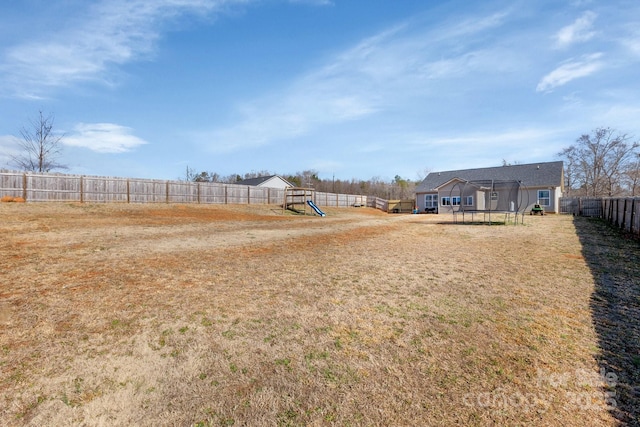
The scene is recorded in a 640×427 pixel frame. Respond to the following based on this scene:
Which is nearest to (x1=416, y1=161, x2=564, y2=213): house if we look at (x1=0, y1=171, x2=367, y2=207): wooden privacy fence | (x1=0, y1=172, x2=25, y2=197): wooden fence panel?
(x1=0, y1=171, x2=367, y2=207): wooden privacy fence

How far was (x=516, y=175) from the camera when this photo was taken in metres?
28.6

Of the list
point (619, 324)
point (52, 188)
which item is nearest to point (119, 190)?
point (52, 188)

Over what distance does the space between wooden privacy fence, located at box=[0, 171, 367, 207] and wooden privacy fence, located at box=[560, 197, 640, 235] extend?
2352cm

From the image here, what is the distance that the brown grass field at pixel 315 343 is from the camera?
217 centimetres

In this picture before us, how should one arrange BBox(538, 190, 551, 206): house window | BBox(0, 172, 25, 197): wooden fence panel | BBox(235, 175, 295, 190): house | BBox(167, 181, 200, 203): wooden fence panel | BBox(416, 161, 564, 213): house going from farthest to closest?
BBox(235, 175, 295, 190): house < BBox(538, 190, 551, 206): house window < BBox(416, 161, 564, 213): house < BBox(167, 181, 200, 203): wooden fence panel < BBox(0, 172, 25, 197): wooden fence panel

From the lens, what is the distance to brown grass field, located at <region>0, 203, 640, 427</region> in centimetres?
217

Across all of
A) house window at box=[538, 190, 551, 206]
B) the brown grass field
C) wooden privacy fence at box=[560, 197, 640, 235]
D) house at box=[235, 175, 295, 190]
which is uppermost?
house at box=[235, 175, 295, 190]

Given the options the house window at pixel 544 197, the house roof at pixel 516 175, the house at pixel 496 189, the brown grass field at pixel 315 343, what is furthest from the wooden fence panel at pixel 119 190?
the house window at pixel 544 197

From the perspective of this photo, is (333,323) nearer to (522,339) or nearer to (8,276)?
(522,339)

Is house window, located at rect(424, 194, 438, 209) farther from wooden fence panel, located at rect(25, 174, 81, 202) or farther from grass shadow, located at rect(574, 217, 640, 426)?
wooden fence panel, located at rect(25, 174, 81, 202)

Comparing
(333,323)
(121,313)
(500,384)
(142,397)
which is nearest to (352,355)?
(333,323)

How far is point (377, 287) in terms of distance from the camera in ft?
15.6

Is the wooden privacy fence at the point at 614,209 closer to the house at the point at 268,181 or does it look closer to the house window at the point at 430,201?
the house window at the point at 430,201

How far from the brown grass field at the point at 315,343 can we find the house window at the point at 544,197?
23460 millimetres
